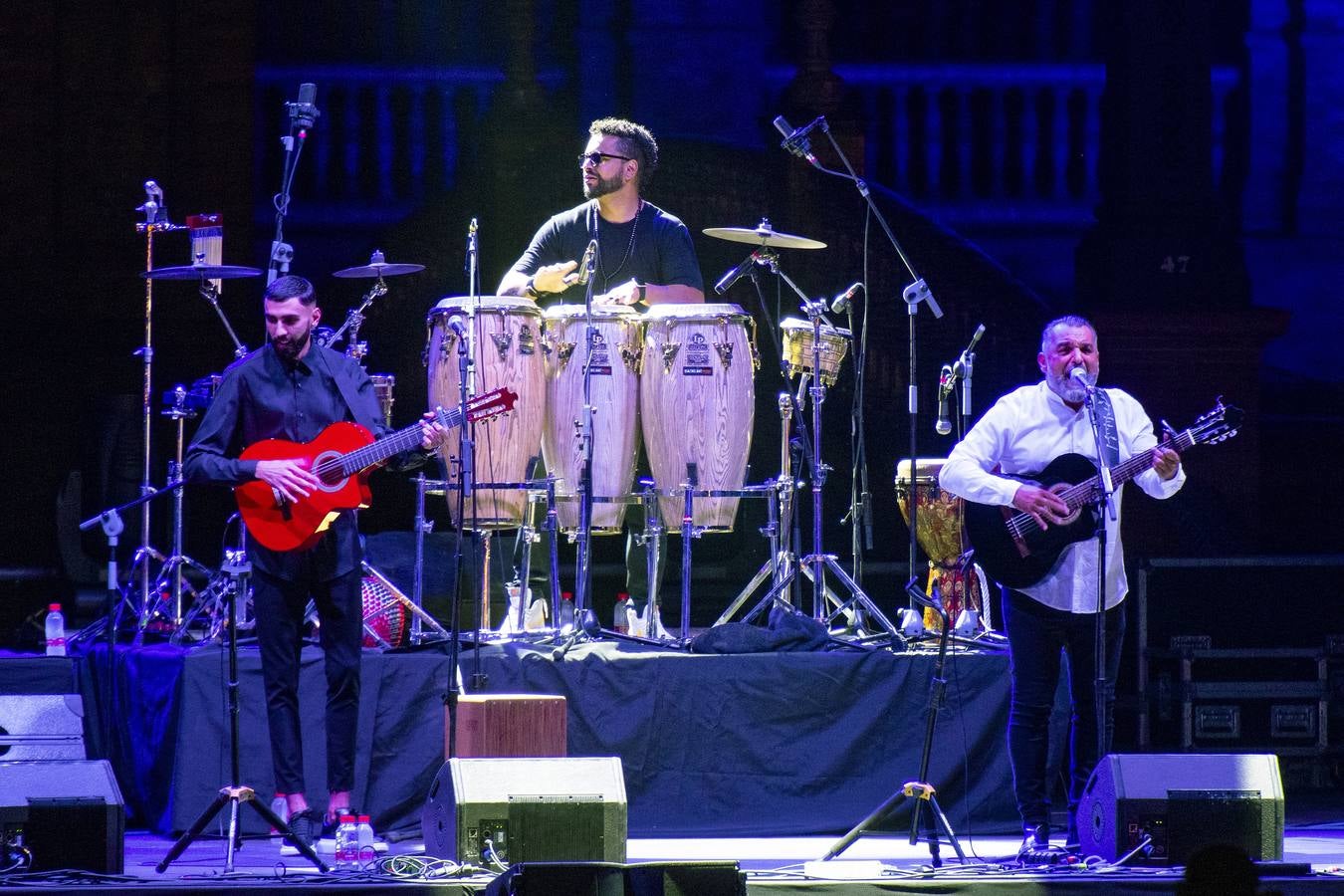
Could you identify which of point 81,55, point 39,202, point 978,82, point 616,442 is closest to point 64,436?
point 39,202

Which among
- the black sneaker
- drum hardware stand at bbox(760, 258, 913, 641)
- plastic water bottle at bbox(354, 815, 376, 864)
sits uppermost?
drum hardware stand at bbox(760, 258, 913, 641)

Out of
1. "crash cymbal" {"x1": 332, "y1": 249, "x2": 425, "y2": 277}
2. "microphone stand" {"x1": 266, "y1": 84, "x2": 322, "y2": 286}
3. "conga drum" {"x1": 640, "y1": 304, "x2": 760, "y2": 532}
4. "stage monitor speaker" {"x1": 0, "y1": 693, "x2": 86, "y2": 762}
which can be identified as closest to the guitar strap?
"conga drum" {"x1": 640, "y1": 304, "x2": 760, "y2": 532}

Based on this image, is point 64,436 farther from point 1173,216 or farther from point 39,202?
point 1173,216

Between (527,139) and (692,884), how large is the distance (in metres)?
6.39

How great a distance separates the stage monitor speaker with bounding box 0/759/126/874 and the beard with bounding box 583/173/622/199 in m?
3.30

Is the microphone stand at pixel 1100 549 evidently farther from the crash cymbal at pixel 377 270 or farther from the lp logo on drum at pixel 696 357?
the crash cymbal at pixel 377 270

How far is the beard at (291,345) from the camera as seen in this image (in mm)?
6676

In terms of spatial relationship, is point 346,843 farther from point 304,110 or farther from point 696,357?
point 304,110

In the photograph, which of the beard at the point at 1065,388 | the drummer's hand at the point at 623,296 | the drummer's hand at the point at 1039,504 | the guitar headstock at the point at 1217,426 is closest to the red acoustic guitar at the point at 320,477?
the drummer's hand at the point at 623,296

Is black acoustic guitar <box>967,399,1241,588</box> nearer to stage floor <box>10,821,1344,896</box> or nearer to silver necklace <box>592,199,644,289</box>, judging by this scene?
stage floor <box>10,821,1344,896</box>

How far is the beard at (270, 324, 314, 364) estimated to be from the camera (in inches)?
263

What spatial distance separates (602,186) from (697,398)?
1.00 meters

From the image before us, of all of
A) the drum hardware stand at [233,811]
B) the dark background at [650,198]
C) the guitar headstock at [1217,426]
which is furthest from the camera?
the dark background at [650,198]

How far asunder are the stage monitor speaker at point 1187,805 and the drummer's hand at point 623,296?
2.85m
